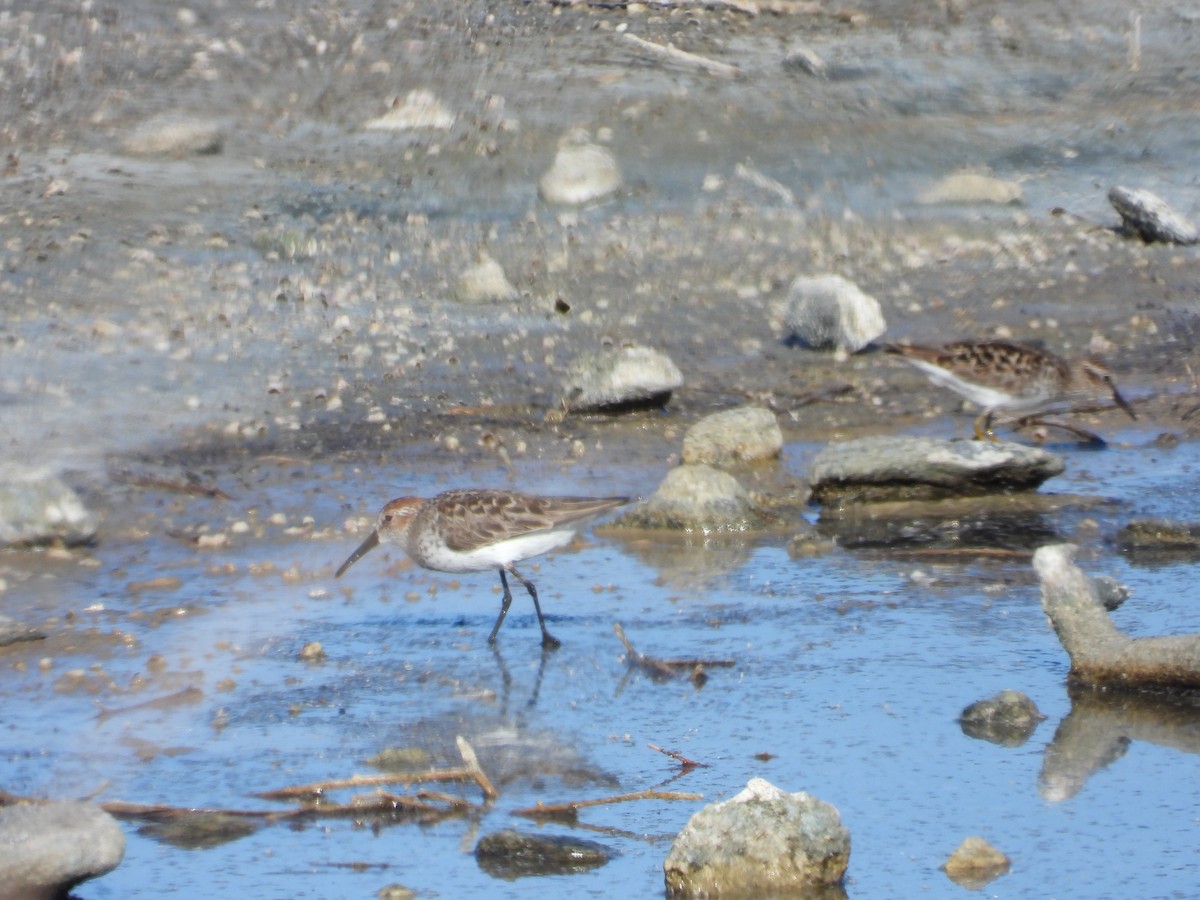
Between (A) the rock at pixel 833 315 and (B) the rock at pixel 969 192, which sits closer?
(A) the rock at pixel 833 315

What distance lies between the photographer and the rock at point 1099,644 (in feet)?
20.5

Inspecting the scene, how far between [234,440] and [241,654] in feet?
8.91

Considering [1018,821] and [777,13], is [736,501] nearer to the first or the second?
[1018,821]

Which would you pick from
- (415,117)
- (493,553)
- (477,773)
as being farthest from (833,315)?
(477,773)

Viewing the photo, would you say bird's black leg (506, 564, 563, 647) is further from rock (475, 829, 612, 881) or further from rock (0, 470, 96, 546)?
rock (0, 470, 96, 546)

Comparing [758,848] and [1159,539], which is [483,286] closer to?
[1159,539]

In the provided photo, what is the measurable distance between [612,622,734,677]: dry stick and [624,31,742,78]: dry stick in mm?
9060

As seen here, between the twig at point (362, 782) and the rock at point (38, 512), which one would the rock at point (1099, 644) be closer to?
the twig at point (362, 782)

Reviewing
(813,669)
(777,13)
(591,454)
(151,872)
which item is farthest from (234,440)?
(777,13)

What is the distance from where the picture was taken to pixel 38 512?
26.3 ft

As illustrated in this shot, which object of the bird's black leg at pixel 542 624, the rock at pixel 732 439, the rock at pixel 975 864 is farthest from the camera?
the rock at pixel 732 439

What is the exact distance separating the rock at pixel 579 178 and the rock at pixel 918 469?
4963 mm

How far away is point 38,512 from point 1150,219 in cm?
816

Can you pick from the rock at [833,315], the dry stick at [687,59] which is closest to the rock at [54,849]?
the rock at [833,315]
